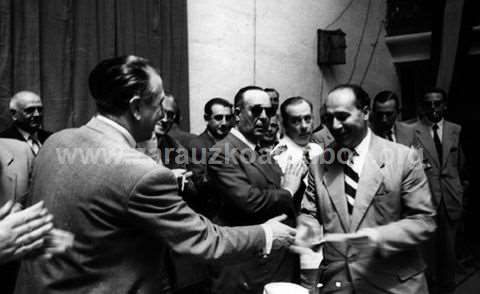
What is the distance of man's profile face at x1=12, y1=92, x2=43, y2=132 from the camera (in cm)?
323

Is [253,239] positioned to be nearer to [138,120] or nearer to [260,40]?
[138,120]

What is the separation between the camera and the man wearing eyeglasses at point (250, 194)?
2445mm

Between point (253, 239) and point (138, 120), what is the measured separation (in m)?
0.68

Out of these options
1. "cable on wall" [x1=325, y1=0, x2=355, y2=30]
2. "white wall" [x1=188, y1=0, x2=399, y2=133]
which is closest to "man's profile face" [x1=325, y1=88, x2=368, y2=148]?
"white wall" [x1=188, y1=0, x2=399, y2=133]

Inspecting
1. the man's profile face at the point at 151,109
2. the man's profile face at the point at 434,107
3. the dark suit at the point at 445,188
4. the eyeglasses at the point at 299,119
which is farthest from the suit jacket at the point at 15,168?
the man's profile face at the point at 434,107

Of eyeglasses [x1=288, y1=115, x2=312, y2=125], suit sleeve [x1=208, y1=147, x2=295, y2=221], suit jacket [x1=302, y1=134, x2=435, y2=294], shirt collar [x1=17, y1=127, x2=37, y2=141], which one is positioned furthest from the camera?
eyeglasses [x1=288, y1=115, x2=312, y2=125]

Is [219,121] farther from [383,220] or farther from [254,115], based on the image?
[383,220]

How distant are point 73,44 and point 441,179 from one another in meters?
3.74

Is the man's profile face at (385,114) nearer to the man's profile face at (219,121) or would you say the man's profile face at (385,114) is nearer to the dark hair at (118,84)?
the man's profile face at (219,121)

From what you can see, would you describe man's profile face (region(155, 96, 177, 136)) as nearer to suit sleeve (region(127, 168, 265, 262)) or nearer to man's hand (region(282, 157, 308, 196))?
man's hand (region(282, 157, 308, 196))

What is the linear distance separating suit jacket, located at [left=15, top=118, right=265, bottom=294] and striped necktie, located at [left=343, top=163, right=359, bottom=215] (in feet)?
2.69

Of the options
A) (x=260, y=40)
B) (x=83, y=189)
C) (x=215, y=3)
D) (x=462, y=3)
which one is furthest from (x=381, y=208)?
(x=462, y=3)

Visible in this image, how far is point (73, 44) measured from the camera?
3.76 metres

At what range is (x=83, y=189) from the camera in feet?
4.96
